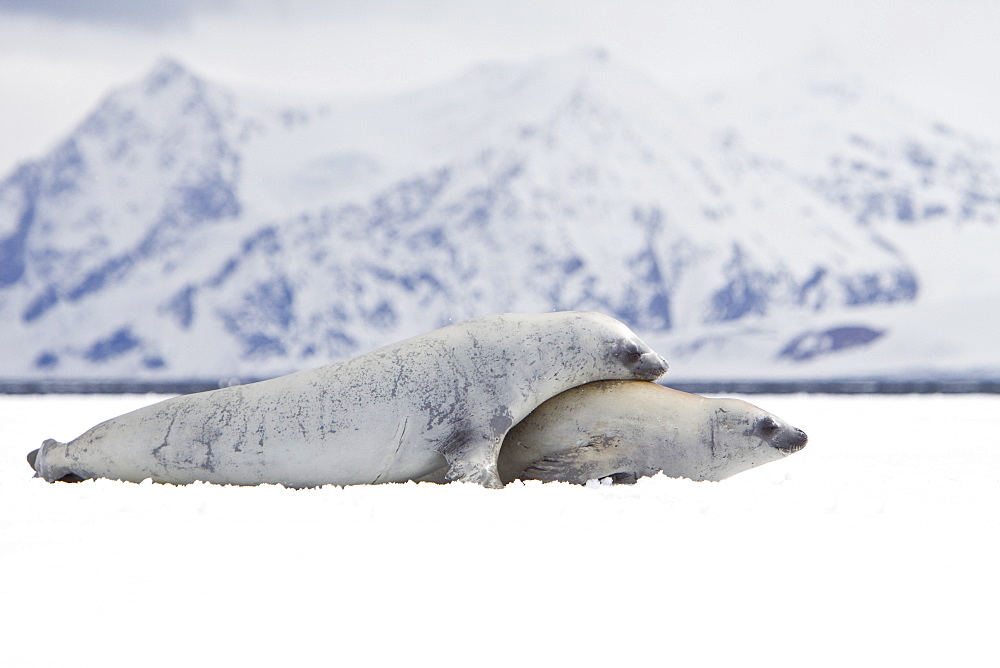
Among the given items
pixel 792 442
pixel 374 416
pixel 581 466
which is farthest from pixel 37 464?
pixel 792 442

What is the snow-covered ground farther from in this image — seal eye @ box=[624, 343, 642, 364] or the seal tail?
seal eye @ box=[624, 343, 642, 364]

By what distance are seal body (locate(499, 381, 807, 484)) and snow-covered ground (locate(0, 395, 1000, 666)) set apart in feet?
1.50

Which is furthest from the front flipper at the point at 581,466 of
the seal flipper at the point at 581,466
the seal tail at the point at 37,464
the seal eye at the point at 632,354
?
the seal tail at the point at 37,464

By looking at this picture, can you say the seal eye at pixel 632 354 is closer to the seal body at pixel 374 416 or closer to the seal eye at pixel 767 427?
the seal body at pixel 374 416

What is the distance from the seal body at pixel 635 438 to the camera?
669cm

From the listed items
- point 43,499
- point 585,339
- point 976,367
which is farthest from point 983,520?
point 976,367

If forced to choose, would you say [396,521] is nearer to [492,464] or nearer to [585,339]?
[492,464]

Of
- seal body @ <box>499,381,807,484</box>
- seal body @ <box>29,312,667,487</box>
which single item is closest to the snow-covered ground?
seal body @ <box>29,312,667,487</box>

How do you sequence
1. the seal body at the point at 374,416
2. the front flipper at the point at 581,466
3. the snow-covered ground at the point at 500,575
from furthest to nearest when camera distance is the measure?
1. the front flipper at the point at 581,466
2. the seal body at the point at 374,416
3. the snow-covered ground at the point at 500,575

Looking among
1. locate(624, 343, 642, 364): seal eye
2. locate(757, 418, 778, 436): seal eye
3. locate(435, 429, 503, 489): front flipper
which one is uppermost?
locate(624, 343, 642, 364): seal eye

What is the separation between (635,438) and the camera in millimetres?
6758

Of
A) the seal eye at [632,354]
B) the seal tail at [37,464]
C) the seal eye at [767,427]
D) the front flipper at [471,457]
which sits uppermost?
the seal eye at [632,354]

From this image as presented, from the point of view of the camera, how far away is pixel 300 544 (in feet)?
14.4

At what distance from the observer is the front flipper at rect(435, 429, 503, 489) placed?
19.8ft
